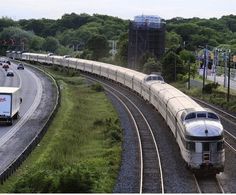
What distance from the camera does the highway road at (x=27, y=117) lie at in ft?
124

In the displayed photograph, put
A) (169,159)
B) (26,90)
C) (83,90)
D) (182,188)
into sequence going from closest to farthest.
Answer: (182,188)
(169,159)
(26,90)
(83,90)

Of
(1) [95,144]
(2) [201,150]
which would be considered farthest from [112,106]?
(2) [201,150]

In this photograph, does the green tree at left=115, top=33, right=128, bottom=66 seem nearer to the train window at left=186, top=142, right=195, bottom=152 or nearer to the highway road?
the highway road

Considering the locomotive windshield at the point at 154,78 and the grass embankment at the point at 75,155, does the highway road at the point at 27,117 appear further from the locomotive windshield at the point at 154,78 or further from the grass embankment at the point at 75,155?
the locomotive windshield at the point at 154,78

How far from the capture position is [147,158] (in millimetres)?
35812

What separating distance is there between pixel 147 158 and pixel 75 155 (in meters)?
5.34

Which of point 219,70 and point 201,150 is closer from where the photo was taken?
point 201,150

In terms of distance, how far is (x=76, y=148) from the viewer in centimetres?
4025

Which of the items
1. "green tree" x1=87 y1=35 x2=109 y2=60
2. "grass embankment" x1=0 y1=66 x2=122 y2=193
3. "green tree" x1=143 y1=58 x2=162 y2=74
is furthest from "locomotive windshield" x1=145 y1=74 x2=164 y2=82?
"green tree" x1=87 y1=35 x2=109 y2=60

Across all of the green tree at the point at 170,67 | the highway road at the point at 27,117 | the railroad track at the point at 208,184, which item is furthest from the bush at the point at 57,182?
the green tree at the point at 170,67

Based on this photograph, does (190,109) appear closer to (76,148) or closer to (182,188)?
(182,188)

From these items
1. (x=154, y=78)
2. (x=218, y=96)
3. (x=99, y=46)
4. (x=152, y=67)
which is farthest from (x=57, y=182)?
(x=99, y=46)

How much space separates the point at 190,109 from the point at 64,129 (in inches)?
599

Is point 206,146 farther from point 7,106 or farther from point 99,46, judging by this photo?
point 99,46
